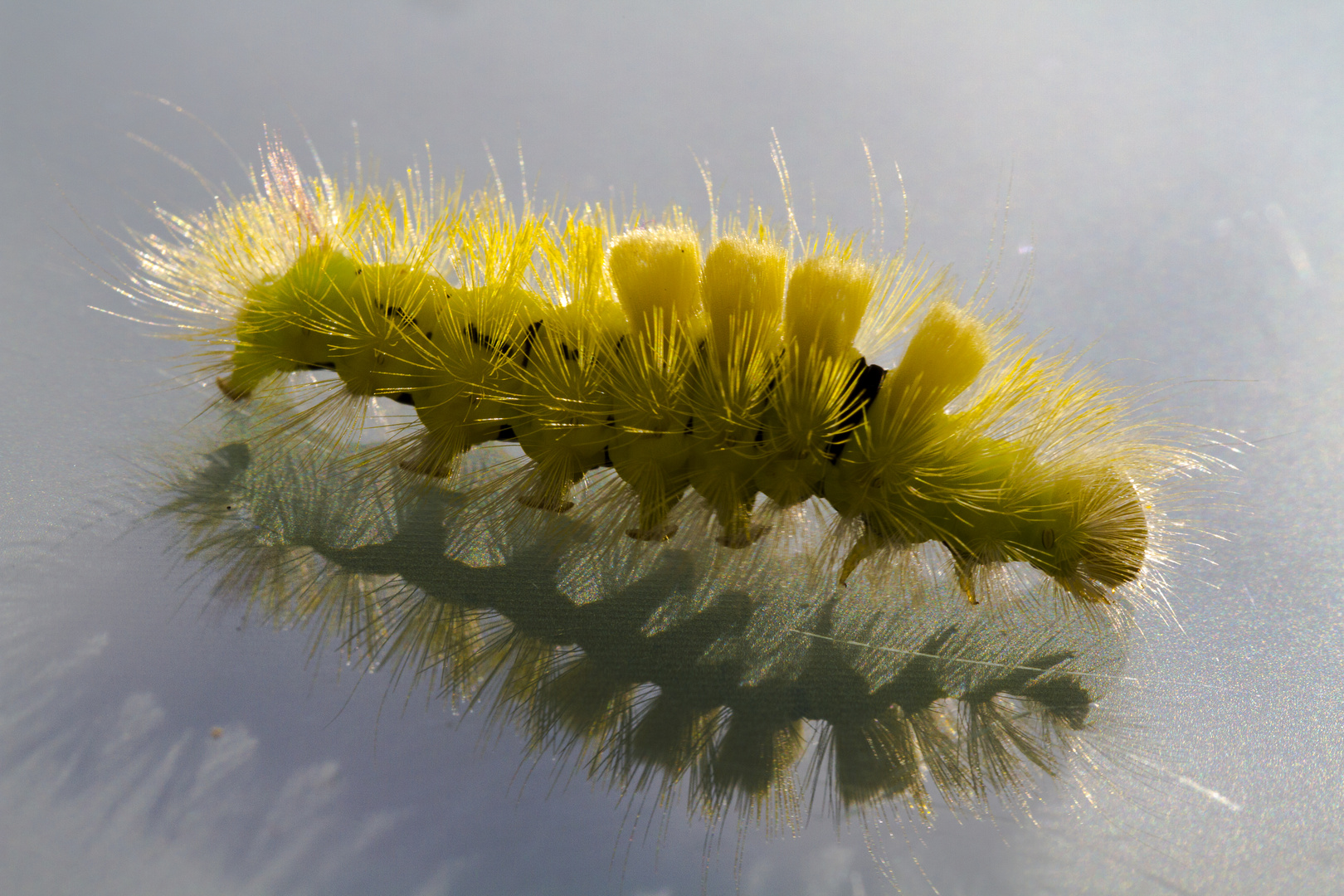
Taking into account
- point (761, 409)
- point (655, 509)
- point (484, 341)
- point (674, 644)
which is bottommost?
point (674, 644)

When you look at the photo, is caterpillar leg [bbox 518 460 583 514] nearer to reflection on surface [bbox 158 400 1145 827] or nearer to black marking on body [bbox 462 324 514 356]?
reflection on surface [bbox 158 400 1145 827]

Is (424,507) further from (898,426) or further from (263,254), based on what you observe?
(898,426)

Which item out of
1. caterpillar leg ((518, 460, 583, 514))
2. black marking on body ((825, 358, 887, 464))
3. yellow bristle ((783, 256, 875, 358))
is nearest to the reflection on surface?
caterpillar leg ((518, 460, 583, 514))

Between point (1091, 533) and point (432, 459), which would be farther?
point (432, 459)

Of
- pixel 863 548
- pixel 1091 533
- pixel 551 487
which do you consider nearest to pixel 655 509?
pixel 551 487

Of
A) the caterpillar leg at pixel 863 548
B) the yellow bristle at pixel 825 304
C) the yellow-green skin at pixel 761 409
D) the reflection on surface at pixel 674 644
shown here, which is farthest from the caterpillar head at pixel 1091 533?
the yellow bristle at pixel 825 304

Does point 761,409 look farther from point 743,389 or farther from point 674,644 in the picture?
point 674,644
